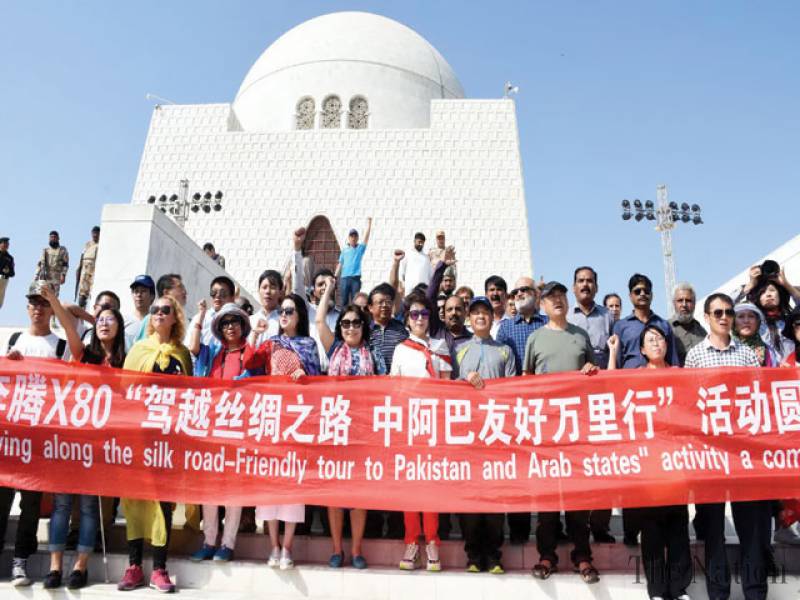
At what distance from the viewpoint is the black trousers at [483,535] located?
3809mm

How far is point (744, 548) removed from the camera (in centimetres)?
356

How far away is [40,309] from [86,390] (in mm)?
646

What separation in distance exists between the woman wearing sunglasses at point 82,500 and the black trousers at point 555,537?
2.64m

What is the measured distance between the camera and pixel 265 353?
4215mm

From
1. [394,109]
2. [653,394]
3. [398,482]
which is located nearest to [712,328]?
[653,394]

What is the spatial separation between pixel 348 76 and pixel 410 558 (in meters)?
21.3

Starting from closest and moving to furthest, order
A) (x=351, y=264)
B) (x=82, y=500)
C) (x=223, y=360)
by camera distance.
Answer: (x=82, y=500), (x=223, y=360), (x=351, y=264)

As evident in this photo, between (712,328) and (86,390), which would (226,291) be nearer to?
(86,390)

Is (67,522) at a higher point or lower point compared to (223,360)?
lower

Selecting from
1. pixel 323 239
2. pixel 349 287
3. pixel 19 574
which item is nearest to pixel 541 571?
pixel 19 574

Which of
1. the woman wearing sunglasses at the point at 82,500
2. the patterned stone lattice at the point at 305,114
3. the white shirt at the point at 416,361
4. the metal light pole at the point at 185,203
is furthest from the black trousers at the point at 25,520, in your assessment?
the patterned stone lattice at the point at 305,114

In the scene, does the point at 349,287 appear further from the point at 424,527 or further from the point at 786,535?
the point at 786,535

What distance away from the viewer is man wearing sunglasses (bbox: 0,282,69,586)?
149 inches

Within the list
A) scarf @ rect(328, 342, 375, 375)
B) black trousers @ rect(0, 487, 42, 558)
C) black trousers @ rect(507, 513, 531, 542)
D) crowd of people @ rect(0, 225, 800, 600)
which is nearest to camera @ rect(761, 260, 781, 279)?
crowd of people @ rect(0, 225, 800, 600)
